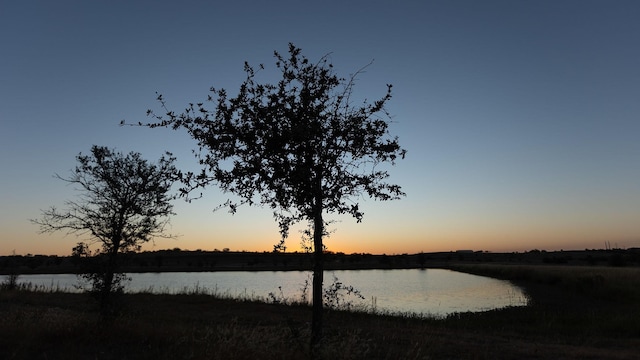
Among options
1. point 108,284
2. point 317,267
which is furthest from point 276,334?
point 108,284

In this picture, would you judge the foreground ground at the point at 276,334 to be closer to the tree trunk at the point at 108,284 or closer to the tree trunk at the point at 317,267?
the tree trunk at the point at 317,267

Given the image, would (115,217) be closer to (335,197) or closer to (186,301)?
(186,301)

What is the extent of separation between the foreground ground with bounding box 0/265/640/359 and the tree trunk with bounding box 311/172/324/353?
371 millimetres

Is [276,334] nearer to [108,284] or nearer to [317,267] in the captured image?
[317,267]

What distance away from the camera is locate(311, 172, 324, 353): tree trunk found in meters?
10.1

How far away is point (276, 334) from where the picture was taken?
1330 cm

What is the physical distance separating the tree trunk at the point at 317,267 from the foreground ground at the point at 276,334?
371mm

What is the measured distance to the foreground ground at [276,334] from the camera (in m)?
9.17

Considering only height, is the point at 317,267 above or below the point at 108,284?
above

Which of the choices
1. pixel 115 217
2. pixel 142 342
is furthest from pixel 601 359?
pixel 115 217

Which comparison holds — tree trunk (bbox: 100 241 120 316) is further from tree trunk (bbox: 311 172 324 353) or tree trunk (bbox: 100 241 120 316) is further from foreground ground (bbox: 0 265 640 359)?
tree trunk (bbox: 311 172 324 353)

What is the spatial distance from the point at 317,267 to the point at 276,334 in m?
→ 4.34

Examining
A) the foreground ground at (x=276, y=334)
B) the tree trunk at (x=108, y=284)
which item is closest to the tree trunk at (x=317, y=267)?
the foreground ground at (x=276, y=334)

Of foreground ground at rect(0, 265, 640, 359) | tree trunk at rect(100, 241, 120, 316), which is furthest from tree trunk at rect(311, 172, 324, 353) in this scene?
tree trunk at rect(100, 241, 120, 316)
